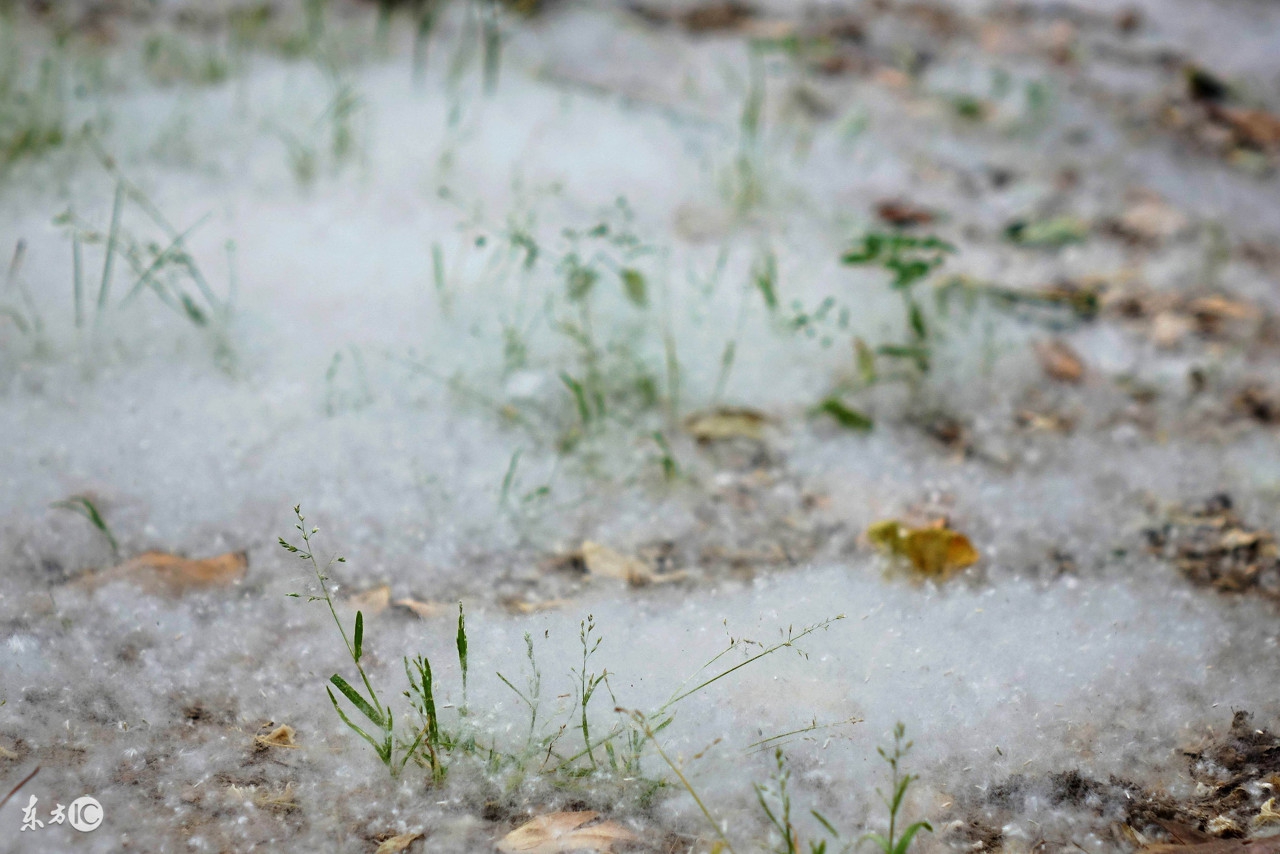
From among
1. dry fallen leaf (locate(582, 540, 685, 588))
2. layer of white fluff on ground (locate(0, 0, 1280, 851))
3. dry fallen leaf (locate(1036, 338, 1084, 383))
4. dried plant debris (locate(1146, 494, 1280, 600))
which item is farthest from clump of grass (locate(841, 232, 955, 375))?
dry fallen leaf (locate(582, 540, 685, 588))

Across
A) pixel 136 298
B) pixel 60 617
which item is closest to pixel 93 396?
pixel 136 298

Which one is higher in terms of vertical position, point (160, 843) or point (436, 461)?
point (436, 461)

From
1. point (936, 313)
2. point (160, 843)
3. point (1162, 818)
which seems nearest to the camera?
point (160, 843)

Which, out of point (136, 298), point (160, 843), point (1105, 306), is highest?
point (1105, 306)

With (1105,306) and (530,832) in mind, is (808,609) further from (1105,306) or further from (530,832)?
(1105,306)

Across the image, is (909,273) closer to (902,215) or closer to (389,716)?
(902,215)

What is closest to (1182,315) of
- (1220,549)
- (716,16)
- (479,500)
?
(1220,549)

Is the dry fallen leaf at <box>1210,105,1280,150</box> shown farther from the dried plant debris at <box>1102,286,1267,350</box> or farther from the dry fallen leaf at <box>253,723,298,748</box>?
the dry fallen leaf at <box>253,723,298,748</box>
